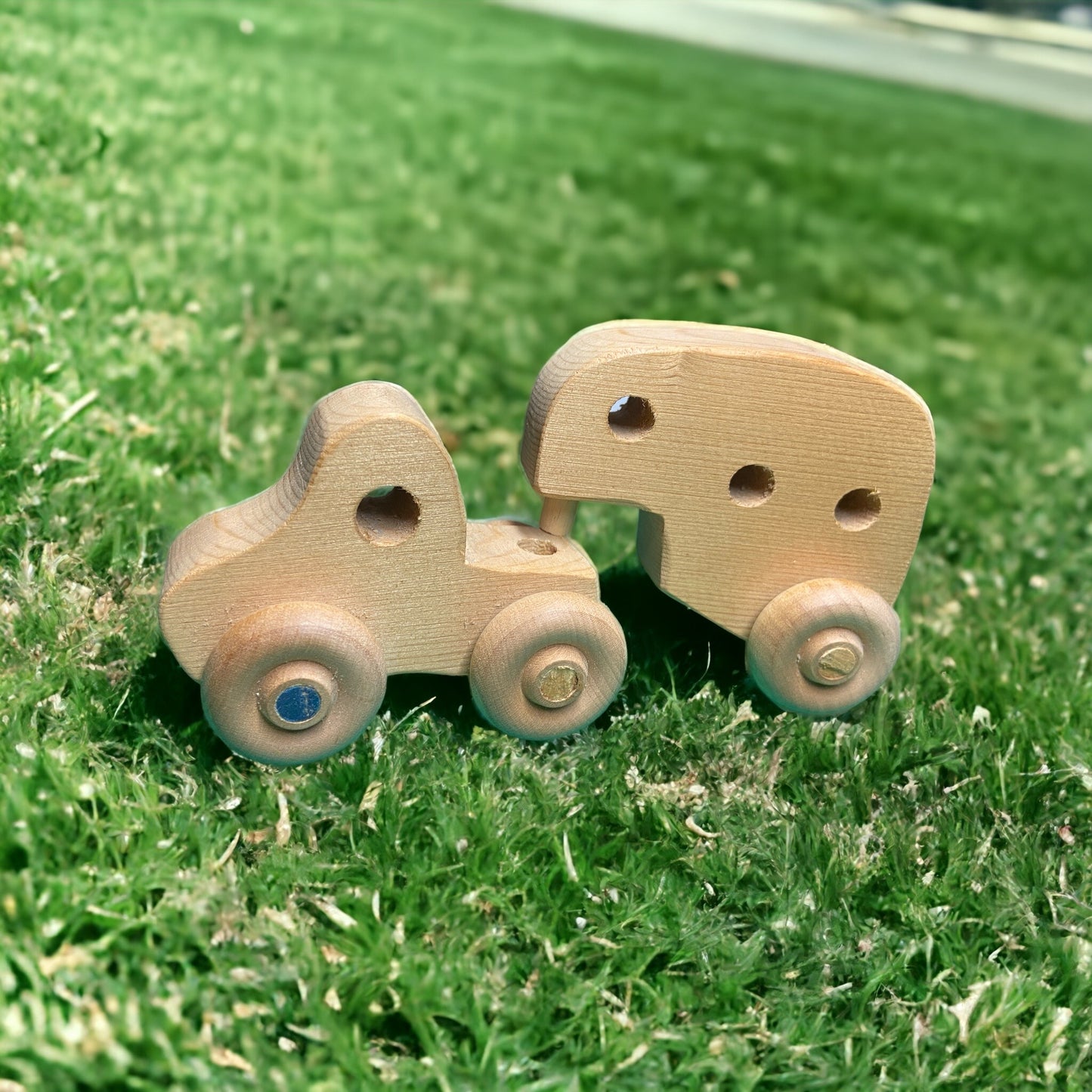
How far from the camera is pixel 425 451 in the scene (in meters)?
2.59

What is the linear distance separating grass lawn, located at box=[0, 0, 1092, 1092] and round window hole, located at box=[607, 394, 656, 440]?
2.19ft

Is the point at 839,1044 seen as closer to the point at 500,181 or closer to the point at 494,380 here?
the point at 494,380

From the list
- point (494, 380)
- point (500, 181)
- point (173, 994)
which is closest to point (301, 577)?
point (173, 994)

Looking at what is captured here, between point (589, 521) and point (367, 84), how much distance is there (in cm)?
445

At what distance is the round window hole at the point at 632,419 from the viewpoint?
9.11 ft

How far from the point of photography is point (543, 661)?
2736 millimetres

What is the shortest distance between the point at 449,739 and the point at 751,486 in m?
0.90

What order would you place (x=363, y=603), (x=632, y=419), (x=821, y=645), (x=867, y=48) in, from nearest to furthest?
1. (x=363, y=603)
2. (x=632, y=419)
3. (x=821, y=645)
4. (x=867, y=48)

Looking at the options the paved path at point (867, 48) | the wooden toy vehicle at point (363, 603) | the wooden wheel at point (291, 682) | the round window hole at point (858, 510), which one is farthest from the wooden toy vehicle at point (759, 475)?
the paved path at point (867, 48)

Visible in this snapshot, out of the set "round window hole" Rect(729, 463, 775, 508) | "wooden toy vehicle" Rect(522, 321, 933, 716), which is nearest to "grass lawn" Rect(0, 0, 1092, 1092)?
"wooden toy vehicle" Rect(522, 321, 933, 716)

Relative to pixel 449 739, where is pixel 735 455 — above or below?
above

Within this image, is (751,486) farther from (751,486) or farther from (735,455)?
(735,455)

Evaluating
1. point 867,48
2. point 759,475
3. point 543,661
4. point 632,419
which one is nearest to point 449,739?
point 543,661

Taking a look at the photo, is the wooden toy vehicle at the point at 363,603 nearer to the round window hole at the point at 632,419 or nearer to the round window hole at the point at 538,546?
the round window hole at the point at 538,546
